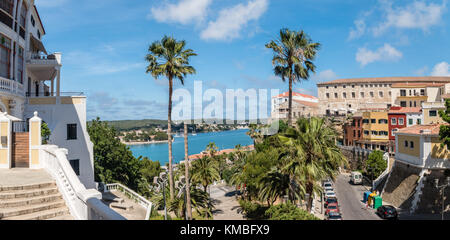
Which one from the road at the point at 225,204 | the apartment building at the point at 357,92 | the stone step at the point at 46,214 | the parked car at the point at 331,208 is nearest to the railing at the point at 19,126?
the stone step at the point at 46,214

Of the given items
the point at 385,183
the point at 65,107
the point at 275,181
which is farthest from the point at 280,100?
the point at 65,107

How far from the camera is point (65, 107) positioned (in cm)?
2334

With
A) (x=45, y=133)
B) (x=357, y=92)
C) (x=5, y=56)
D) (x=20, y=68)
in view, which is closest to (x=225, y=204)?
(x=45, y=133)

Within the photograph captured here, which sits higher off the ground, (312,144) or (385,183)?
(312,144)

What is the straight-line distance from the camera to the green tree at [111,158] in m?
43.8

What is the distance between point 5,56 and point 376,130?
5775cm

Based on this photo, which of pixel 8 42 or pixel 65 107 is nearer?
pixel 8 42

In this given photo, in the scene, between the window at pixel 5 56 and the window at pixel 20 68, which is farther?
the window at pixel 20 68

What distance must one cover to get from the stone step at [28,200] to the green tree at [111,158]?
1356 inches

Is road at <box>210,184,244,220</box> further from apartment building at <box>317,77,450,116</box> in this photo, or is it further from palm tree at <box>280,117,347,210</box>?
apartment building at <box>317,77,450,116</box>

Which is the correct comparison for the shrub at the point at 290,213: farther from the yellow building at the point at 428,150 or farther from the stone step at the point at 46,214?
the yellow building at the point at 428,150
